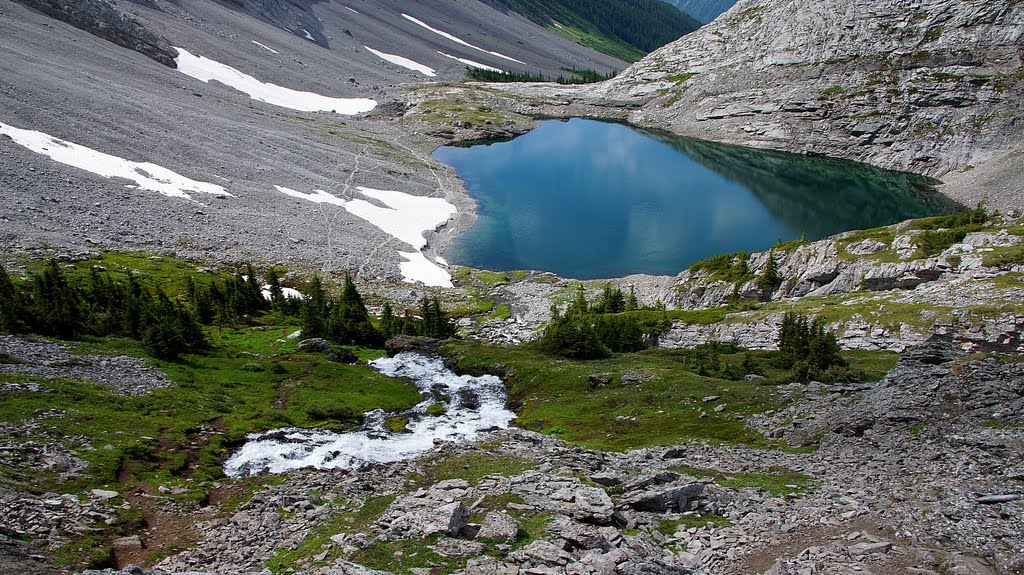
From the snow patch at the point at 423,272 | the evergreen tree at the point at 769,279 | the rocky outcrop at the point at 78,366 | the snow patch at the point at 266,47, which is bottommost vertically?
the rocky outcrop at the point at 78,366

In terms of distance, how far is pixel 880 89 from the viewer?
12425 centimetres

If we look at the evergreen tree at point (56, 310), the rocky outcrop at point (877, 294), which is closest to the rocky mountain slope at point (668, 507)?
the rocky outcrop at point (877, 294)

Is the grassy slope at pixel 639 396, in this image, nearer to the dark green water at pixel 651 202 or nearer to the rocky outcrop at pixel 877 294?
the rocky outcrop at pixel 877 294

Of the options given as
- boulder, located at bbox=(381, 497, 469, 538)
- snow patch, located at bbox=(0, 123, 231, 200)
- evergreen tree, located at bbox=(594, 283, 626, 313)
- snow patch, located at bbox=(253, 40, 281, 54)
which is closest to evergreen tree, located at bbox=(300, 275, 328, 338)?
evergreen tree, located at bbox=(594, 283, 626, 313)

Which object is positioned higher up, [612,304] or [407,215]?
[612,304]

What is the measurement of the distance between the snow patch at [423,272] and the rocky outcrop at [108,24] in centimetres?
9401

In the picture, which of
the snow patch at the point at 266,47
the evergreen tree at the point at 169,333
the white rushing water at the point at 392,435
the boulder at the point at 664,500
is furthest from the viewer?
the snow patch at the point at 266,47

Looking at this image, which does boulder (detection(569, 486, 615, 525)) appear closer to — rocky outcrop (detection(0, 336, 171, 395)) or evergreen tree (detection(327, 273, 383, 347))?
rocky outcrop (detection(0, 336, 171, 395))

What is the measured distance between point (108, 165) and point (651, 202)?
82.1m

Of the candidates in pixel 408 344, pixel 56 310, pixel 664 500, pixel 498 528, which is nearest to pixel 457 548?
pixel 498 528

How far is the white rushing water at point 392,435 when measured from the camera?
29.6 meters

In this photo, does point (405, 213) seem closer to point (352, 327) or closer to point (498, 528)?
point (352, 327)

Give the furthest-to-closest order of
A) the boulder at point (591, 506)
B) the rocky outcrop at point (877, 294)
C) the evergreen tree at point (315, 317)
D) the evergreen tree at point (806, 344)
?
the evergreen tree at point (315, 317) < the rocky outcrop at point (877, 294) < the evergreen tree at point (806, 344) < the boulder at point (591, 506)

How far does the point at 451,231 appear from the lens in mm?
91312
